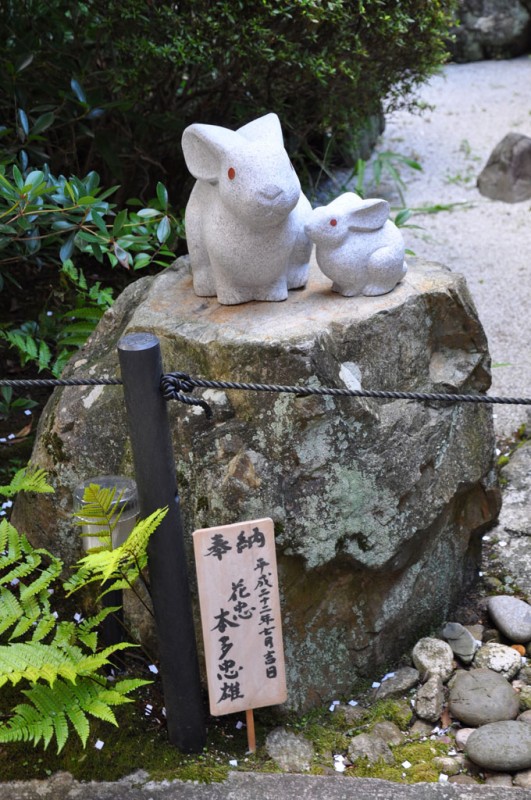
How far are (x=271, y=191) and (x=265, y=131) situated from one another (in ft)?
0.96

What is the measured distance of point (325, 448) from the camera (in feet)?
9.88

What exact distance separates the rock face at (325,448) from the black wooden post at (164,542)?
0.35 m

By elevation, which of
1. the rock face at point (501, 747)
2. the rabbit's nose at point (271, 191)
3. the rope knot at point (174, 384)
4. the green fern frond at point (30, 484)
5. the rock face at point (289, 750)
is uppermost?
the rabbit's nose at point (271, 191)

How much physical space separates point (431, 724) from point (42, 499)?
1655 mm

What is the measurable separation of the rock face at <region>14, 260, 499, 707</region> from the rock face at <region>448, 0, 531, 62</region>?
26.1ft

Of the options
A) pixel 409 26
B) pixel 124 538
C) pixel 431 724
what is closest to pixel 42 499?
pixel 124 538

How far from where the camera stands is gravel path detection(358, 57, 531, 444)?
5.61 m

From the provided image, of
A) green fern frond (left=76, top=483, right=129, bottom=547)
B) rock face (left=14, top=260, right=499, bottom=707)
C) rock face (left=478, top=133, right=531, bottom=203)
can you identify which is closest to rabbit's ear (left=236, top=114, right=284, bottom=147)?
rock face (left=14, top=260, right=499, bottom=707)

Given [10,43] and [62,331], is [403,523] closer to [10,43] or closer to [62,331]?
[62,331]

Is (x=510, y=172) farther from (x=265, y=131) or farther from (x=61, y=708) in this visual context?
(x=61, y=708)

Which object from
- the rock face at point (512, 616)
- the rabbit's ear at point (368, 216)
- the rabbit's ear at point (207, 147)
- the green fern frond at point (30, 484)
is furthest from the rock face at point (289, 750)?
the rabbit's ear at point (207, 147)

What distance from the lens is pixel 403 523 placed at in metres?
3.20

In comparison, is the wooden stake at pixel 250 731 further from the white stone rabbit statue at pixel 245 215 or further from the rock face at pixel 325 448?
the white stone rabbit statue at pixel 245 215

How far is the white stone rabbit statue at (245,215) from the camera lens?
9.86 ft
